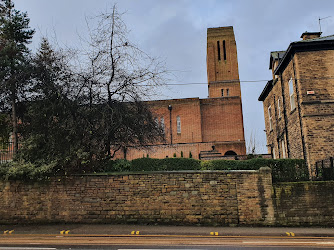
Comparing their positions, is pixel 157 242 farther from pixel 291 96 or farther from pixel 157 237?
pixel 291 96

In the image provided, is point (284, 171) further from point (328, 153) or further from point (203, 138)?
point (203, 138)

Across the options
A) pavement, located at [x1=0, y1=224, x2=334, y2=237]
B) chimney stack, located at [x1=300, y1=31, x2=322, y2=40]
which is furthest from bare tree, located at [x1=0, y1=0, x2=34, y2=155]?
chimney stack, located at [x1=300, y1=31, x2=322, y2=40]

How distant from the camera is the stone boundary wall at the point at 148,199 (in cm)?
1252

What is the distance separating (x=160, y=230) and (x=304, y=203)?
580 centimetres

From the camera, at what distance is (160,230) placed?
11.5m

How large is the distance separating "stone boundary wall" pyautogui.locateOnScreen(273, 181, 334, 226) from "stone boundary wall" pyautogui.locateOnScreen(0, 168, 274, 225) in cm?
39

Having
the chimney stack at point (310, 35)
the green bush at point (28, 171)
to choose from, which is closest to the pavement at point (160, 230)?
the green bush at point (28, 171)

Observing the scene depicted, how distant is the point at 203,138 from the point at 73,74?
28.8m

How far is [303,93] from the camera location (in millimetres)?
18109

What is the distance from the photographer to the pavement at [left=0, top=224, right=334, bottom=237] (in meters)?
10.9

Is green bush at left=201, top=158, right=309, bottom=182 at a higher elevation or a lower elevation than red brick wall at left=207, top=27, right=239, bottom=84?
lower

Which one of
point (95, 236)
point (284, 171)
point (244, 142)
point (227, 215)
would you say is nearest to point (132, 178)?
point (95, 236)

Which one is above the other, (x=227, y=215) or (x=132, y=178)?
(x=132, y=178)

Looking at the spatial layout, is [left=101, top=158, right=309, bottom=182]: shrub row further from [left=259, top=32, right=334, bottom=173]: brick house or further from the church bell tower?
the church bell tower
